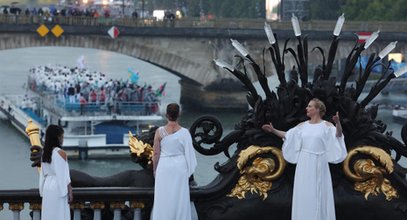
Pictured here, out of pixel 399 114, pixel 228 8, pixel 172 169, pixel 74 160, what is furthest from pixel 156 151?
pixel 228 8

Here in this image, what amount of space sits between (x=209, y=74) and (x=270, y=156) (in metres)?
43.3

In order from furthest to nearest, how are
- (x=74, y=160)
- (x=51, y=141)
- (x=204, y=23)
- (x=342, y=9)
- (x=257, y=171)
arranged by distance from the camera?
1. (x=342, y=9)
2. (x=204, y=23)
3. (x=74, y=160)
4. (x=257, y=171)
5. (x=51, y=141)

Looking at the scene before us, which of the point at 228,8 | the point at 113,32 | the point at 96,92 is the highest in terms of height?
the point at 113,32

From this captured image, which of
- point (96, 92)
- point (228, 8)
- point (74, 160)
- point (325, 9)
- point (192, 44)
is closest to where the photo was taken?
point (74, 160)

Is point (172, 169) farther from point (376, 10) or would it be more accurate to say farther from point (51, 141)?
point (376, 10)

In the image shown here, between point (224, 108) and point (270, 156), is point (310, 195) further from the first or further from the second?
point (224, 108)

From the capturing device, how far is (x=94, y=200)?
7.14 metres

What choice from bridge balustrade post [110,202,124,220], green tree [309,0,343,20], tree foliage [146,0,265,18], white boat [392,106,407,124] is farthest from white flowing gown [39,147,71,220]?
tree foliage [146,0,265,18]

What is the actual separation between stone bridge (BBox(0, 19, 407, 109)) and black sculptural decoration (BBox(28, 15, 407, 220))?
3820 centimetres

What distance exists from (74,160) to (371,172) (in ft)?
95.3

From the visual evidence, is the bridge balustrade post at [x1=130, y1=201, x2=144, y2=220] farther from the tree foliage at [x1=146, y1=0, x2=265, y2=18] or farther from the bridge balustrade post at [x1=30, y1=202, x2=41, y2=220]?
the tree foliage at [x1=146, y1=0, x2=265, y2=18]

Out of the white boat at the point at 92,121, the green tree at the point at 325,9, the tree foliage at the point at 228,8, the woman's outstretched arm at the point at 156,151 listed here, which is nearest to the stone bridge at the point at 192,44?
the white boat at the point at 92,121

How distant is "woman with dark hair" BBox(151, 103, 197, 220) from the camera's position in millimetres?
7090

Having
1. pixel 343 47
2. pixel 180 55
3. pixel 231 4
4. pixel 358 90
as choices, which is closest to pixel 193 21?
pixel 180 55
